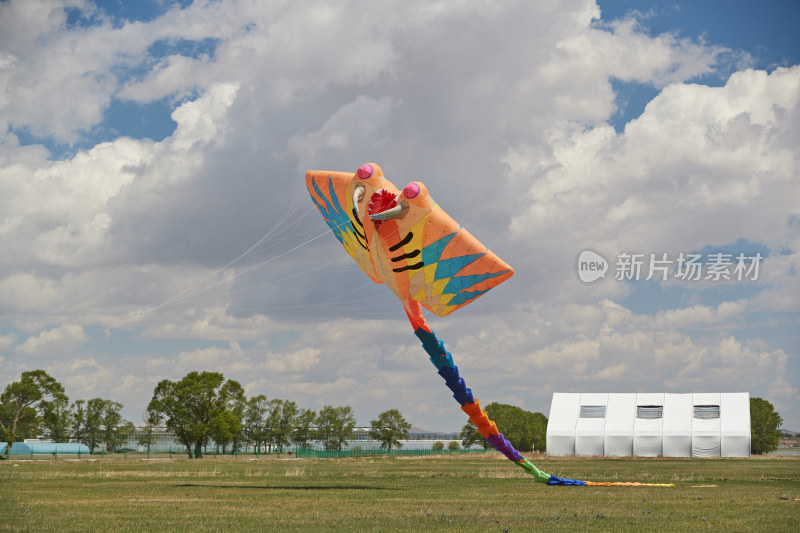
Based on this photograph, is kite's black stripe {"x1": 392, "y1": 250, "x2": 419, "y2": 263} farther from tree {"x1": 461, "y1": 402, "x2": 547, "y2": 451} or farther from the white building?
tree {"x1": 461, "y1": 402, "x2": 547, "y2": 451}

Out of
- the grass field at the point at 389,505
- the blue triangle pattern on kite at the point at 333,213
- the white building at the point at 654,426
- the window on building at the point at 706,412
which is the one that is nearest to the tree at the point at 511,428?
the white building at the point at 654,426

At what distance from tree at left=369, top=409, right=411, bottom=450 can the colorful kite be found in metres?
86.0

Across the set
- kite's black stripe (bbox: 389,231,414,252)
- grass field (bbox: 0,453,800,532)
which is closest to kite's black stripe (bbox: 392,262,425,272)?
kite's black stripe (bbox: 389,231,414,252)

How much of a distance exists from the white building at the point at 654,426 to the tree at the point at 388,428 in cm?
3890

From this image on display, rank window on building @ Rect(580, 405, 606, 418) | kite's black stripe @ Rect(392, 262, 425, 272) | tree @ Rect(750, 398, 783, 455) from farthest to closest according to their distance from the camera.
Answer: tree @ Rect(750, 398, 783, 455) → window on building @ Rect(580, 405, 606, 418) → kite's black stripe @ Rect(392, 262, 425, 272)

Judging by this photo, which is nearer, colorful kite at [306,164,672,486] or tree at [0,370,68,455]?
colorful kite at [306,164,672,486]

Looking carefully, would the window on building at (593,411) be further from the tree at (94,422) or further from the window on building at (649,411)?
the tree at (94,422)

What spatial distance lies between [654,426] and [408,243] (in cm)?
5473

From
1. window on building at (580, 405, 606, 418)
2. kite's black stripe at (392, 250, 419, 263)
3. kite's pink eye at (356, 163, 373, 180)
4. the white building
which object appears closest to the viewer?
kite's pink eye at (356, 163, 373, 180)

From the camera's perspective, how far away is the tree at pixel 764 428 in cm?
10481

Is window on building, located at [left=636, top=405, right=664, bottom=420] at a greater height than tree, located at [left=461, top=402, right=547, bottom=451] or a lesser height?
greater

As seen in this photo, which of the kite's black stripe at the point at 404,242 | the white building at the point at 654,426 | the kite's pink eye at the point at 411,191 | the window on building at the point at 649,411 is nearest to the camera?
the kite's pink eye at the point at 411,191

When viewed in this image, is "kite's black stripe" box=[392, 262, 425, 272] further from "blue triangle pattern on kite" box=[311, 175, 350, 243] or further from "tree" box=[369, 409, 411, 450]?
"tree" box=[369, 409, 411, 450]

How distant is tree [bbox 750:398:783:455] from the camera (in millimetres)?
104812
